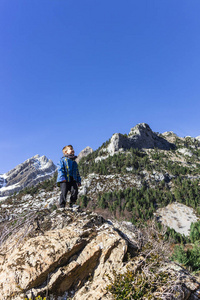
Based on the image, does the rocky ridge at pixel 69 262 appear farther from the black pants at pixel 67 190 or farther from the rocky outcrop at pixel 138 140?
the rocky outcrop at pixel 138 140

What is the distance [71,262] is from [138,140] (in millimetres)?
129399

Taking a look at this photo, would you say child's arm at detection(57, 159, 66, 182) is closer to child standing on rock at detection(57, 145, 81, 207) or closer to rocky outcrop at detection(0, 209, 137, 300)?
child standing on rock at detection(57, 145, 81, 207)

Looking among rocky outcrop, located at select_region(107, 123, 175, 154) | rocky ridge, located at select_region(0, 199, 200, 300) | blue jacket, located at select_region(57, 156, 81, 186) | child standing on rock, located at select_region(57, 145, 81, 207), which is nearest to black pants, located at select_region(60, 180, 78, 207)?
child standing on rock, located at select_region(57, 145, 81, 207)

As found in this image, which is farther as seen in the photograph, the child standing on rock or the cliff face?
the child standing on rock

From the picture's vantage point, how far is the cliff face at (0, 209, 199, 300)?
288 cm

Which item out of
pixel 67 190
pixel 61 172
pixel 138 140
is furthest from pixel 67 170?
pixel 138 140

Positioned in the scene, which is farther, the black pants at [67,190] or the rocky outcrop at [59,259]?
the black pants at [67,190]

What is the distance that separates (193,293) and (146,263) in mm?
1157

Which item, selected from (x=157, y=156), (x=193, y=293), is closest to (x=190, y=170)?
(x=157, y=156)

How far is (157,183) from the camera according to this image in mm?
89312

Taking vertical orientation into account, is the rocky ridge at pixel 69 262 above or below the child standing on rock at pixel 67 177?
below

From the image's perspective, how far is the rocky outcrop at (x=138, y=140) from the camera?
380ft

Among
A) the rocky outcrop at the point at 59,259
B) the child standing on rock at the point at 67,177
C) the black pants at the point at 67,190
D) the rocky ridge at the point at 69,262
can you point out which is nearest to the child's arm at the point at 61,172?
the child standing on rock at the point at 67,177

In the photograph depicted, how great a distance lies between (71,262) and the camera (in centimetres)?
329
